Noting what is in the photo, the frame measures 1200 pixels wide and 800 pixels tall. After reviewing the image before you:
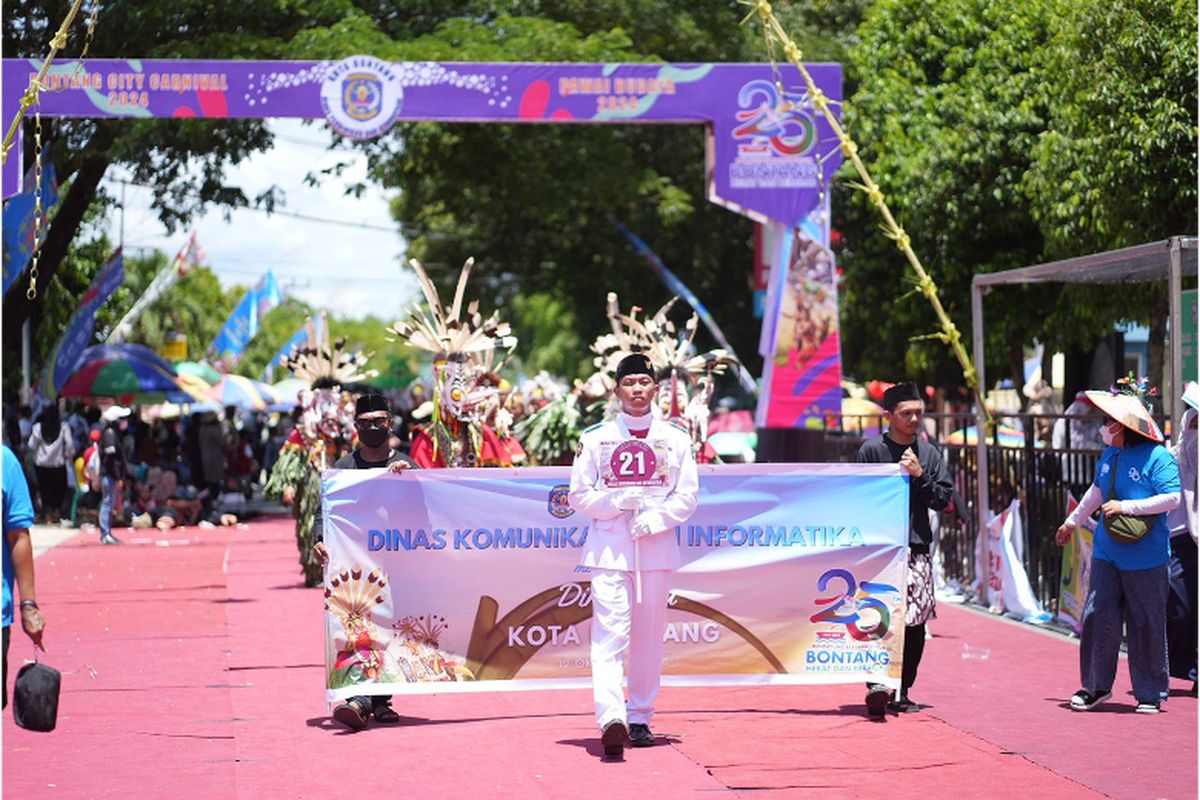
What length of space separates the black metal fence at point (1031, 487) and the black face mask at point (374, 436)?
14.1 ft

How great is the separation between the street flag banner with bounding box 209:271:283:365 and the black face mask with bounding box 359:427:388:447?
125ft

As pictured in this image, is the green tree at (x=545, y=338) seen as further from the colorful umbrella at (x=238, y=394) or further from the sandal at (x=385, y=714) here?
the sandal at (x=385, y=714)

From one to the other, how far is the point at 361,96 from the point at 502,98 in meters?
1.54

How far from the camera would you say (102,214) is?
37.6 m

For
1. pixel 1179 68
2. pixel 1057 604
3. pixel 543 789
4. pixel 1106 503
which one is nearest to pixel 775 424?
pixel 1179 68

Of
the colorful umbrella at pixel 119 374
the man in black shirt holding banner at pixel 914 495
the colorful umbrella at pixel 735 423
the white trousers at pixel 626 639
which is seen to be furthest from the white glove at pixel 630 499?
the colorful umbrella at pixel 735 423

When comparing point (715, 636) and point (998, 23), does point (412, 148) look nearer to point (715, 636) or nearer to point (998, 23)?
point (998, 23)

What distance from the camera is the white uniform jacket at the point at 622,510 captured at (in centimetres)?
929

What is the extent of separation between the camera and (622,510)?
30.5ft

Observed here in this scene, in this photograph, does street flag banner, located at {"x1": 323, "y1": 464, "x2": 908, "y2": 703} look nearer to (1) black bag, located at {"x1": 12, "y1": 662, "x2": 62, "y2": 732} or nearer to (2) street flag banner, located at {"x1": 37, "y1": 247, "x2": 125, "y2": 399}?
(1) black bag, located at {"x1": 12, "y1": 662, "x2": 62, "y2": 732}

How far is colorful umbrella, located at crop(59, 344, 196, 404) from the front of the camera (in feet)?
99.4

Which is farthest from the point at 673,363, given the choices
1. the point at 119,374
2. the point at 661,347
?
the point at 119,374

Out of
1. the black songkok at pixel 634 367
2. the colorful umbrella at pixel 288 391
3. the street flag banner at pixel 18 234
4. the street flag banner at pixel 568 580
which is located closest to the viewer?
the black songkok at pixel 634 367

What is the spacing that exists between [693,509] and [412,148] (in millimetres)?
23687
